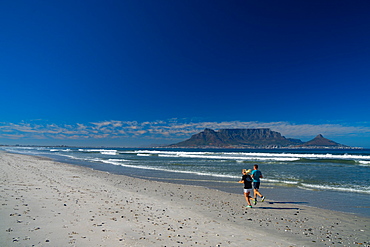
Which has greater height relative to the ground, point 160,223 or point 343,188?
point 160,223

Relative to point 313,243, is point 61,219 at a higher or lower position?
higher

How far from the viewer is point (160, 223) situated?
6.70 metres

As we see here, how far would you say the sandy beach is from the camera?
5336mm

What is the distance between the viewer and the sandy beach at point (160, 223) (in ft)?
17.5

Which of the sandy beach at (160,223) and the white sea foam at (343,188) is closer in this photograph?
the sandy beach at (160,223)

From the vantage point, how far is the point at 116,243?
5.03 m

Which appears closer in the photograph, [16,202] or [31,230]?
[31,230]

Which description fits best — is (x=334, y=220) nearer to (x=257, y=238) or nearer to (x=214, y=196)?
(x=257, y=238)

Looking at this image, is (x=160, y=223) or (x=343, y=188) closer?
(x=160, y=223)

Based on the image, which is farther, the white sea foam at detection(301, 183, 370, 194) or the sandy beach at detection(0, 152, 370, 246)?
the white sea foam at detection(301, 183, 370, 194)

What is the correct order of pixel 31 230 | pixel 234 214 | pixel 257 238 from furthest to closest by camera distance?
pixel 234 214 < pixel 257 238 < pixel 31 230

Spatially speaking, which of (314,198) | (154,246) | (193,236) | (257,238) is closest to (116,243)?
(154,246)

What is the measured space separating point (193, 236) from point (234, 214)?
311 centimetres

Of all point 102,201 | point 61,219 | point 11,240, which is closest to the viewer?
point 11,240
